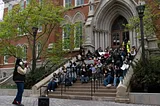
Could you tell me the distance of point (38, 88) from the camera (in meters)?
16.4

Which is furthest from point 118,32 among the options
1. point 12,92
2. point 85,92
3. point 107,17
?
point 12,92

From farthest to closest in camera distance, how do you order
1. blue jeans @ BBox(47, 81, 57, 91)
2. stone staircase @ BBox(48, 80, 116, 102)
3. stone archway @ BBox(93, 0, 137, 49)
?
stone archway @ BBox(93, 0, 137, 49)
blue jeans @ BBox(47, 81, 57, 91)
stone staircase @ BBox(48, 80, 116, 102)

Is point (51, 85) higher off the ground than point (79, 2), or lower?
lower

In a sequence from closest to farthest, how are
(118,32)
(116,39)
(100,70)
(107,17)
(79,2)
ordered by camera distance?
1. (100,70)
2. (107,17)
3. (118,32)
4. (116,39)
5. (79,2)

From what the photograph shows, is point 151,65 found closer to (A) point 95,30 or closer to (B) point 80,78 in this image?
(B) point 80,78

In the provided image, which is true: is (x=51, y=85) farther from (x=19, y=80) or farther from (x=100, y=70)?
(x=19, y=80)

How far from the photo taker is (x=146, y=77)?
12.1 metres

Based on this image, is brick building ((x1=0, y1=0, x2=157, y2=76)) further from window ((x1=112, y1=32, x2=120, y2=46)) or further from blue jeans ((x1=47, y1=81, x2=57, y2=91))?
blue jeans ((x1=47, y1=81, x2=57, y2=91))

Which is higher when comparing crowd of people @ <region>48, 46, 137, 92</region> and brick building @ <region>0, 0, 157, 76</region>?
brick building @ <region>0, 0, 157, 76</region>

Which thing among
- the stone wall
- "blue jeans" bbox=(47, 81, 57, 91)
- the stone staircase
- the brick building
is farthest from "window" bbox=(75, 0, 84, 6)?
the stone wall

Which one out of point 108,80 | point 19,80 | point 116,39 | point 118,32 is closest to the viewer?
point 19,80

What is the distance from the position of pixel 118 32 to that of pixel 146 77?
13157 millimetres

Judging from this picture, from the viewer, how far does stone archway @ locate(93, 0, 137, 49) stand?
23.3 metres

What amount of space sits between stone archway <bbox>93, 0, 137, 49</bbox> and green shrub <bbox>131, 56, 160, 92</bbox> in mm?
9985
